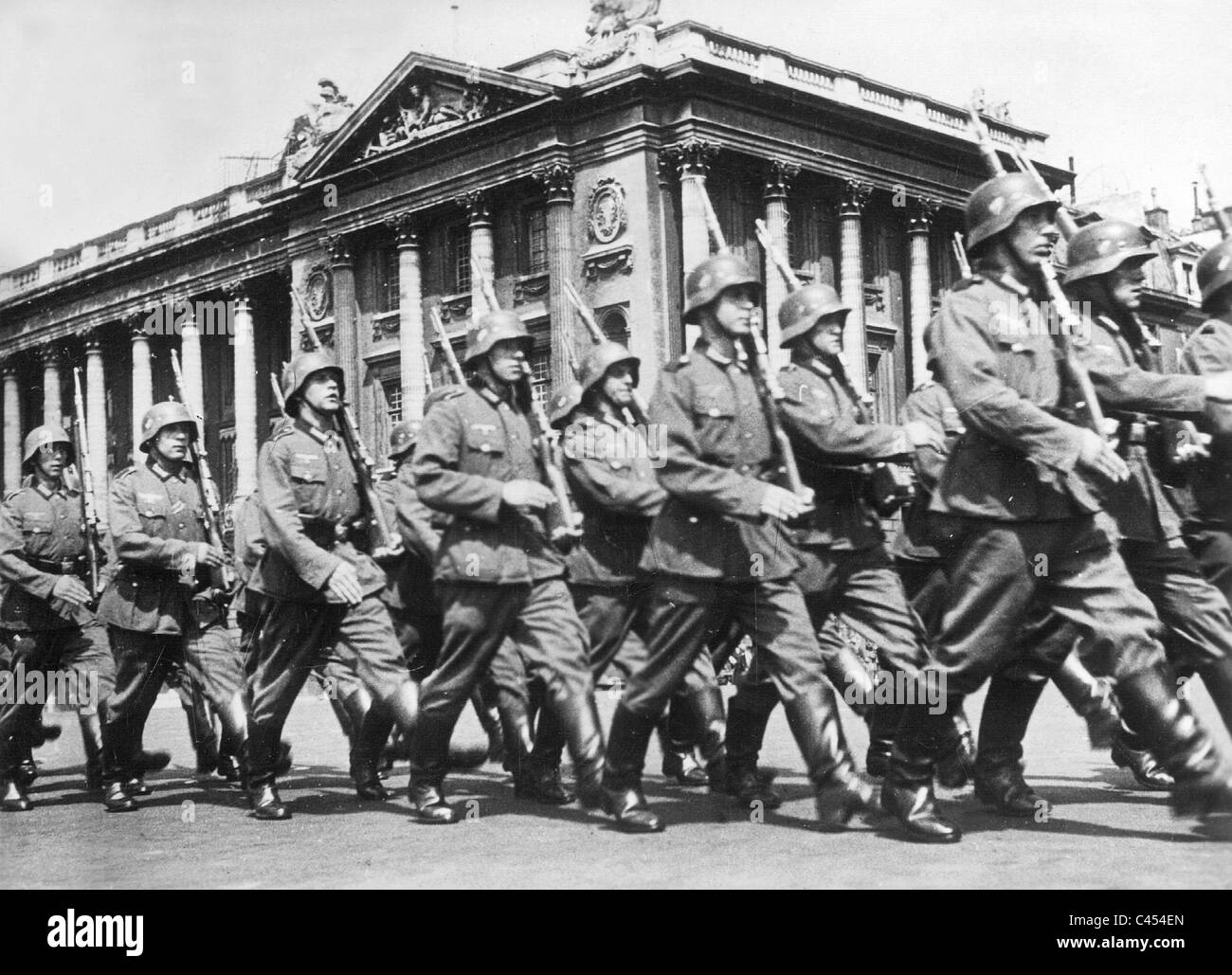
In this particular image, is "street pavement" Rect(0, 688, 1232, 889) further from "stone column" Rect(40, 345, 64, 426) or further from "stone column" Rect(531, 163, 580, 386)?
"stone column" Rect(40, 345, 64, 426)

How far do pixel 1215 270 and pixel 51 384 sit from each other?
4998 cm

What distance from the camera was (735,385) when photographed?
24.0ft

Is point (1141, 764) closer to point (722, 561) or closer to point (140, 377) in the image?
point (722, 561)

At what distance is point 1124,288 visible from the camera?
738cm

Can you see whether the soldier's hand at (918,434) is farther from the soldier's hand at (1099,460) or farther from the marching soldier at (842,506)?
the soldier's hand at (1099,460)

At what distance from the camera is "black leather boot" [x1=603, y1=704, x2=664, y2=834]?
7297 mm

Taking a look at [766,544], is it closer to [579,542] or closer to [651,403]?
[651,403]

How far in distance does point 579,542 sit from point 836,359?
1.79m

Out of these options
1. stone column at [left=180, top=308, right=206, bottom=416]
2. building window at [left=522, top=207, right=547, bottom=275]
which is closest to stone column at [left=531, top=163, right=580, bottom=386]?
building window at [left=522, top=207, right=547, bottom=275]

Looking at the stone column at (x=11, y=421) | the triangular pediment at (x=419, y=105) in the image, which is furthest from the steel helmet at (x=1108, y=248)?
the stone column at (x=11, y=421)

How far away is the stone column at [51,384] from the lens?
52094 mm

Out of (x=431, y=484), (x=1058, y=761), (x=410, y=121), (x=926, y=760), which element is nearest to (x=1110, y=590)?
(x=926, y=760)

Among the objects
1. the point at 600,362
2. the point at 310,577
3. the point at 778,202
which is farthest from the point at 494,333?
the point at 778,202

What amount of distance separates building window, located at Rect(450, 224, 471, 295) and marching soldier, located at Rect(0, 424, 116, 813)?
2964cm
